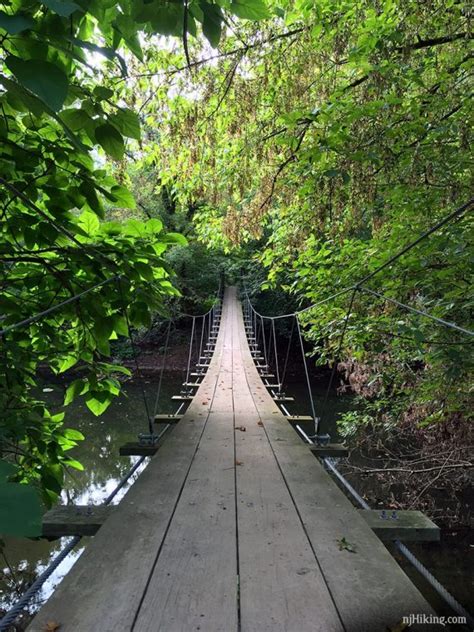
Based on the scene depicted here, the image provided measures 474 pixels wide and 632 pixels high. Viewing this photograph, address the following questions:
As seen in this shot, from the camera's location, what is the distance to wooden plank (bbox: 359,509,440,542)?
1057 mm

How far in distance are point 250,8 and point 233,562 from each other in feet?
3.37

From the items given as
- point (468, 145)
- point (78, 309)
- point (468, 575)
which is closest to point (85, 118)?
point (78, 309)

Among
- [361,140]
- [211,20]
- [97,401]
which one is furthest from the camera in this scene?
[361,140]

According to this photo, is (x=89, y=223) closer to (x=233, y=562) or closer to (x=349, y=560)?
(x=233, y=562)

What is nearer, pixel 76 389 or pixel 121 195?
pixel 121 195

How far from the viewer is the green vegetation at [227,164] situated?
71 cm

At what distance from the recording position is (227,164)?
2.99 m

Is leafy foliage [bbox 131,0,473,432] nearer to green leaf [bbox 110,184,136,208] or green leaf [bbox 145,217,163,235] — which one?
green leaf [bbox 145,217,163,235]

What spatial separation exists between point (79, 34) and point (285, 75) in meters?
1.83

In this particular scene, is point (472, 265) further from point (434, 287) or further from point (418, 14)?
point (418, 14)

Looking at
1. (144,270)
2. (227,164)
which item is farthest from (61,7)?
(227,164)

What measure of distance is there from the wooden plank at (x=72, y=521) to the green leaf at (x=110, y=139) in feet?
2.89

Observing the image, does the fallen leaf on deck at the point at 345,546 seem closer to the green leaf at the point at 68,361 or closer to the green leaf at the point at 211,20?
the green leaf at the point at 68,361

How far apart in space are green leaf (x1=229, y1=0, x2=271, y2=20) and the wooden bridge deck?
38.7 inches
